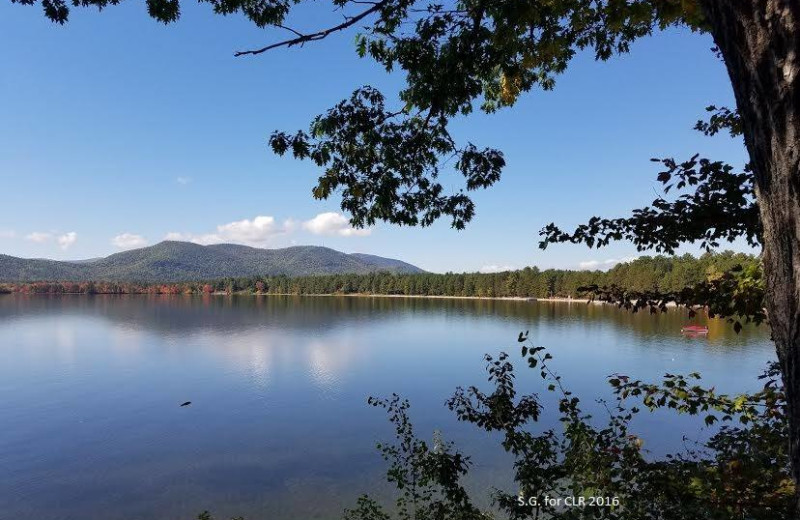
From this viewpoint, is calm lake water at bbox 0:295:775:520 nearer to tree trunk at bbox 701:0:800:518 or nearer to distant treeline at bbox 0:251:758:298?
tree trunk at bbox 701:0:800:518

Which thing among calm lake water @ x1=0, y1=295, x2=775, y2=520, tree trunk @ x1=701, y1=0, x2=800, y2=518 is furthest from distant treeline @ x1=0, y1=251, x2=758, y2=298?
tree trunk @ x1=701, y1=0, x2=800, y2=518

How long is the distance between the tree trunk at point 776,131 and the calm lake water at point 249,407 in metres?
15.7

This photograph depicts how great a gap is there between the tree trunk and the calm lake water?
51.6ft

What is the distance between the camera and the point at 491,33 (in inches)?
175

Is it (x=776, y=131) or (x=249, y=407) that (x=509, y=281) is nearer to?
(x=249, y=407)

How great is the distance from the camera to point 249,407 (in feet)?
94.1

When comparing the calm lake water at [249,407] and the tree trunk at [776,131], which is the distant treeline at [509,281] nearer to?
the calm lake water at [249,407]

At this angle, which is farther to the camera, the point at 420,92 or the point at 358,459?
the point at 358,459

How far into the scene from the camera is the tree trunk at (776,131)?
1721 millimetres

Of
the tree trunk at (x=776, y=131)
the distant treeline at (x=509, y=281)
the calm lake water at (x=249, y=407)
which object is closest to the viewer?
the tree trunk at (x=776, y=131)

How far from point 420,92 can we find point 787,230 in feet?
10.5

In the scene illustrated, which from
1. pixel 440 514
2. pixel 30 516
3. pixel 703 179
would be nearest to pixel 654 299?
pixel 703 179

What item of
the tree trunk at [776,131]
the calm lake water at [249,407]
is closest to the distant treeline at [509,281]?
the calm lake water at [249,407]

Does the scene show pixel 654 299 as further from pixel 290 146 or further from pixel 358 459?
pixel 358 459
